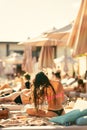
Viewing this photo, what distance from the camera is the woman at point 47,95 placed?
260 inches

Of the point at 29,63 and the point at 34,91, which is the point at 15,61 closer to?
the point at 29,63

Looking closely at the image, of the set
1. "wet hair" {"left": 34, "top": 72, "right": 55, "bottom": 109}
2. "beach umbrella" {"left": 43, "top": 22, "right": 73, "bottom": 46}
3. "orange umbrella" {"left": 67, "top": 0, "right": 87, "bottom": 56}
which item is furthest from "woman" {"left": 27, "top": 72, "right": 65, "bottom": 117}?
"beach umbrella" {"left": 43, "top": 22, "right": 73, "bottom": 46}

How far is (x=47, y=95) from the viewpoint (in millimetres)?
6793

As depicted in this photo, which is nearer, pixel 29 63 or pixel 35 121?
pixel 35 121

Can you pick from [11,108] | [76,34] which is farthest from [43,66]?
[76,34]

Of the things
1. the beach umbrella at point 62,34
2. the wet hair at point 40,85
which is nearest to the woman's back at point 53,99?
the wet hair at point 40,85

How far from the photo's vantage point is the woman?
260 inches

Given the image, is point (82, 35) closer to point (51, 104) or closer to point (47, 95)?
point (47, 95)

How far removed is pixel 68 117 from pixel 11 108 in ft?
8.10

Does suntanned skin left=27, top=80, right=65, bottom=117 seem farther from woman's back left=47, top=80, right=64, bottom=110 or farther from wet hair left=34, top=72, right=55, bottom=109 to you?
wet hair left=34, top=72, right=55, bottom=109

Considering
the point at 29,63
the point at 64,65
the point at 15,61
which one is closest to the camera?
the point at 29,63

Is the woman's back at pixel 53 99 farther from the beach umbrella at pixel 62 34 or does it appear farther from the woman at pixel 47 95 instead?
the beach umbrella at pixel 62 34

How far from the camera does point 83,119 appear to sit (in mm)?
5750

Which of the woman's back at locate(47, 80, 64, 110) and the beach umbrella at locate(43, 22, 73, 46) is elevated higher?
the beach umbrella at locate(43, 22, 73, 46)
